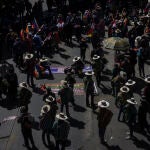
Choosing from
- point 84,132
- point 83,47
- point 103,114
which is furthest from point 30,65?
point 103,114

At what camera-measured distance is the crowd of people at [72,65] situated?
58.4 ft

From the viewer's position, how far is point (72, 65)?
24.9 m

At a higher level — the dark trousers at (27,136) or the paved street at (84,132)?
the dark trousers at (27,136)

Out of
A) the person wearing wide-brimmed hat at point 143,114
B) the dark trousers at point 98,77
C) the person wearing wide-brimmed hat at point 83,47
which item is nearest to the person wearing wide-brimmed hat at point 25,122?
the person wearing wide-brimmed hat at point 143,114

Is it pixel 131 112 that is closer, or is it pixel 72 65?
pixel 131 112

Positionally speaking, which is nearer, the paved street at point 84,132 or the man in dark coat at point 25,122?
the man in dark coat at point 25,122

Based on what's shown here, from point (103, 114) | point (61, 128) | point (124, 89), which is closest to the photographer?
point (61, 128)

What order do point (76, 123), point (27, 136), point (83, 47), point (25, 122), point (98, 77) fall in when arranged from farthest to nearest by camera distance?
point (83, 47) < point (98, 77) < point (76, 123) < point (27, 136) < point (25, 122)

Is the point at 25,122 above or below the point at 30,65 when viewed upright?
below

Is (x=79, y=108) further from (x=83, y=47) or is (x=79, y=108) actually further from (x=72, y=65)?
(x=83, y=47)

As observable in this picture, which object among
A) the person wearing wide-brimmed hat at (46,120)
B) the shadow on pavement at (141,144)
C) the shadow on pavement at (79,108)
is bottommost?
the shadow on pavement at (141,144)

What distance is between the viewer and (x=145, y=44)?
24.4 metres

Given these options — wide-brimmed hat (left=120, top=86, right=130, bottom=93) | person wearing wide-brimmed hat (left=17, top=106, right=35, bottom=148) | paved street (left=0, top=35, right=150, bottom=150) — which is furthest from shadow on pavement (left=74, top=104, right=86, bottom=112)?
person wearing wide-brimmed hat (left=17, top=106, right=35, bottom=148)

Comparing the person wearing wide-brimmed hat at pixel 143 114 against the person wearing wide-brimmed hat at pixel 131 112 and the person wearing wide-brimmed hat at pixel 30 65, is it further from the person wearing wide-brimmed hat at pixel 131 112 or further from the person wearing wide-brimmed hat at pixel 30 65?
the person wearing wide-brimmed hat at pixel 30 65
